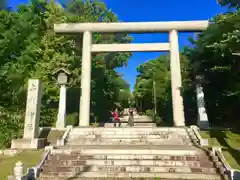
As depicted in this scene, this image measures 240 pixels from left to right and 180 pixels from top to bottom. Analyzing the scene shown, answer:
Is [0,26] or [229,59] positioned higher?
[0,26]

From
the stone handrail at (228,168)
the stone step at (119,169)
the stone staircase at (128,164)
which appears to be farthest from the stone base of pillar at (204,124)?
the stone step at (119,169)

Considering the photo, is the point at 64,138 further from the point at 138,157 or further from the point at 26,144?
the point at 138,157

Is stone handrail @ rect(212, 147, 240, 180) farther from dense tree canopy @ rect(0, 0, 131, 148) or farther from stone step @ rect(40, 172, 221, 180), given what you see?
dense tree canopy @ rect(0, 0, 131, 148)

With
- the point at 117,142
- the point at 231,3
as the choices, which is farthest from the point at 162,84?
the point at 117,142

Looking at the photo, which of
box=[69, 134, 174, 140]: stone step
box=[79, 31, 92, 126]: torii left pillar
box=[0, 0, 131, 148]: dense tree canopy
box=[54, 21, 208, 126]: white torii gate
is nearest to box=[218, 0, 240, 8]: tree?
box=[54, 21, 208, 126]: white torii gate

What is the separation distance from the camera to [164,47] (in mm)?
15852

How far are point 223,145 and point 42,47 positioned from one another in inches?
601

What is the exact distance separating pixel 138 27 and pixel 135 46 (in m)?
→ 1.28

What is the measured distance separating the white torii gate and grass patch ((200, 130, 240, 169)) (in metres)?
3.82

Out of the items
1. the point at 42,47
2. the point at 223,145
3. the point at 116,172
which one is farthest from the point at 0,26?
the point at 223,145

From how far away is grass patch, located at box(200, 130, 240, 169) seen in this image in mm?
8027

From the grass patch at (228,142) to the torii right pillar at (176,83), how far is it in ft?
10.7

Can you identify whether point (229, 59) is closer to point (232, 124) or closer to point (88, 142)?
point (232, 124)

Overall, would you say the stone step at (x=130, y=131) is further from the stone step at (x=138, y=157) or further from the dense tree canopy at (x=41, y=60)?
the dense tree canopy at (x=41, y=60)
